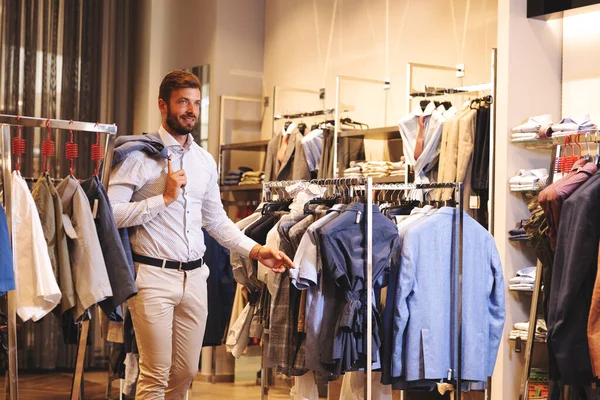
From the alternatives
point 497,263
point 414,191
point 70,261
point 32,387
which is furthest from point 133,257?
point 32,387

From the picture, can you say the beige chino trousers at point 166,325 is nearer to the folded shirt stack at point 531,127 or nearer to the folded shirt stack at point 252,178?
the folded shirt stack at point 531,127

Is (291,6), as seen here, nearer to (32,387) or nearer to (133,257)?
(32,387)

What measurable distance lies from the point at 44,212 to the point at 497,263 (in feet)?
6.82

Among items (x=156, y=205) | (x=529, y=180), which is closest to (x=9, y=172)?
(x=156, y=205)

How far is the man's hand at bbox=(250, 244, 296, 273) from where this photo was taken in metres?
3.87

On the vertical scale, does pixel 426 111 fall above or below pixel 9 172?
above

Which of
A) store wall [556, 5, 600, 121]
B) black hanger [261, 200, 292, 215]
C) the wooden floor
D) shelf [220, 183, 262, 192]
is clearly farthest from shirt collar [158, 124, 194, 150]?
shelf [220, 183, 262, 192]

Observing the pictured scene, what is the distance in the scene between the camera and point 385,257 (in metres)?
4.08

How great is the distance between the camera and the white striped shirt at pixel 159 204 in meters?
3.63

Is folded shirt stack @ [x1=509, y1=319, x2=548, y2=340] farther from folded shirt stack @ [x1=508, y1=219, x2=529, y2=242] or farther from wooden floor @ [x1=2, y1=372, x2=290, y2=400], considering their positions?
wooden floor @ [x1=2, y1=372, x2=290, y2=400]

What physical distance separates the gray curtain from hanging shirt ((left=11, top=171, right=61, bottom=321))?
429 cm

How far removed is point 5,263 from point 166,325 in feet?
2.60

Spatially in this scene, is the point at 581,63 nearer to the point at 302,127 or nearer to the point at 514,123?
the point at 514,123

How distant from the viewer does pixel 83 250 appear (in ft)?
11.2
